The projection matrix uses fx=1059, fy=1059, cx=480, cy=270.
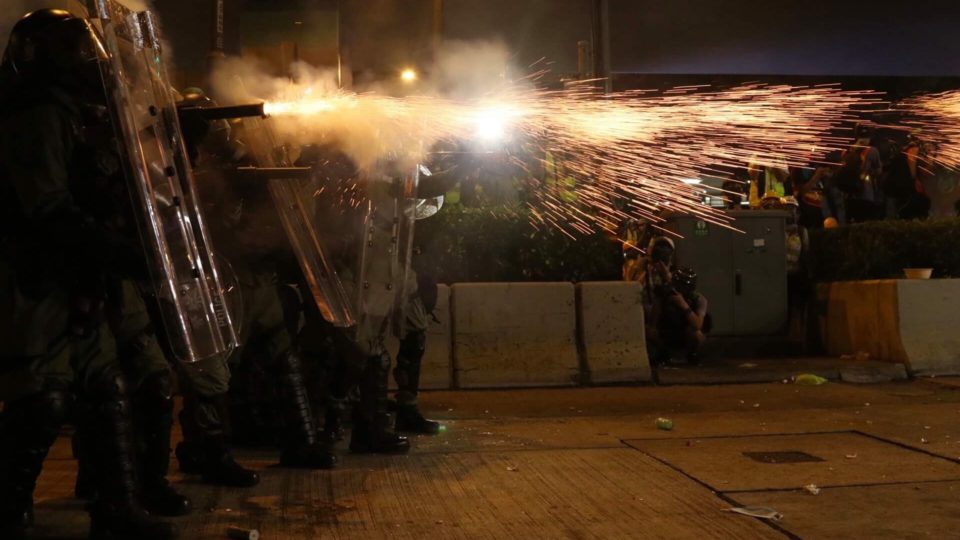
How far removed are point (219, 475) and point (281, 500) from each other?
0.45 m

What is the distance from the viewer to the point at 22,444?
13.4 feet

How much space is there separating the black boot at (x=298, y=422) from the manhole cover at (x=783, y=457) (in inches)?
93.1

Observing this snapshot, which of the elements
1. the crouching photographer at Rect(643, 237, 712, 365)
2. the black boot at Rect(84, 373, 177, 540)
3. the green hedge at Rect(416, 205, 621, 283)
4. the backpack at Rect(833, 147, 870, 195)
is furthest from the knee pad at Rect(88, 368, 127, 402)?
the backpack at Rect(833, 147, 870, 195)

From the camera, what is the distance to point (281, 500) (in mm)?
5121

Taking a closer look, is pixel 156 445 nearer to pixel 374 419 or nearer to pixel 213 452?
pixel 213 452

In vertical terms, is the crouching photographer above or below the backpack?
below

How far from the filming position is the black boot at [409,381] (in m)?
7.04

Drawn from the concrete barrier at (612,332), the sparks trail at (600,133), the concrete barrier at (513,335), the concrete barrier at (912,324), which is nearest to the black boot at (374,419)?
the sparks trail at (600,133)

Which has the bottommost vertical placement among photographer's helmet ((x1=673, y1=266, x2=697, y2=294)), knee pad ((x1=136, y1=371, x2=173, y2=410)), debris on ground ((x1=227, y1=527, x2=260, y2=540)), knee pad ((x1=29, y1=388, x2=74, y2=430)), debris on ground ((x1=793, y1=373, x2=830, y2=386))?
debris on ground ((x1=793, y1=373, x2=830, y2=386))

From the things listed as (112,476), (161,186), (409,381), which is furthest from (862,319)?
(112,476)

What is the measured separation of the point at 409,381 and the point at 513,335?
92.1 inches

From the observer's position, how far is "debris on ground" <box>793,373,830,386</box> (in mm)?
9281

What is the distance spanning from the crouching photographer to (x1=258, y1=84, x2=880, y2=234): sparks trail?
1.82 feet

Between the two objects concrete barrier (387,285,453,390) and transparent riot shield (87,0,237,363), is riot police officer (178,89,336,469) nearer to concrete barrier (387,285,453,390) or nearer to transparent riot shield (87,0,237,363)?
transparent riot shield (87,0,237,363)
